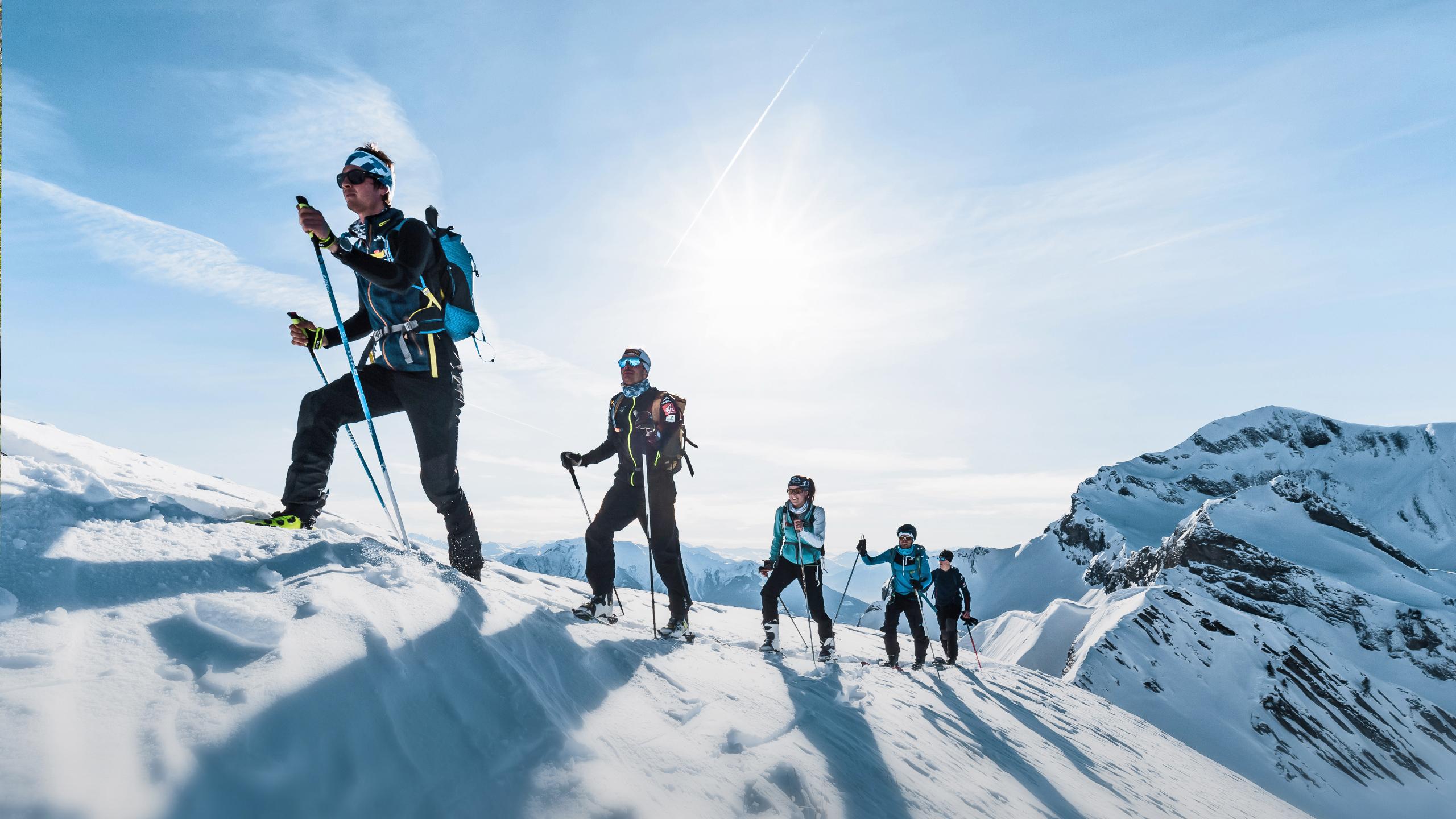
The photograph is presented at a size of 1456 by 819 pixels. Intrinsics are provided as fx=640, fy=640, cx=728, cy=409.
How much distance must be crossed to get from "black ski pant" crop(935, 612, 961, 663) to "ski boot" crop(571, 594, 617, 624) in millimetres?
8373

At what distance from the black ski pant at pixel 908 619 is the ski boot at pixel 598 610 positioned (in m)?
5.83

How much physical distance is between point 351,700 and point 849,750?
267 cm

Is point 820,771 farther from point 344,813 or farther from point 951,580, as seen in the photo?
point 951,580

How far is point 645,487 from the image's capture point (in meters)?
6.20

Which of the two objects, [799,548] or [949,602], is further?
[949,602]

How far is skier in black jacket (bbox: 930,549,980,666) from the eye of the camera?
12.3 meters

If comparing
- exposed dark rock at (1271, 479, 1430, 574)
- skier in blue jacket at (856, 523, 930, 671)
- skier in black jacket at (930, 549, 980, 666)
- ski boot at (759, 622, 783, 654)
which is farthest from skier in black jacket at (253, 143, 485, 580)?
exposed dark rock at (1271, 479, 1430, 574)

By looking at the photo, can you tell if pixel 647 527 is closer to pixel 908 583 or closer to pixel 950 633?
pixel 908 583

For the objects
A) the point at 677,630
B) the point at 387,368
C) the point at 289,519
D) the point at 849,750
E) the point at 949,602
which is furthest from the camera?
the point at 949,602

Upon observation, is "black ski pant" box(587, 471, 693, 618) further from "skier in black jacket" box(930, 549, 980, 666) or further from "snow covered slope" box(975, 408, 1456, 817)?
"snow covered slope" box(975, 408, 1456, 817)

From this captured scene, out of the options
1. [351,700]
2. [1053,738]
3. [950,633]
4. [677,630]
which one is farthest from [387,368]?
[950,633]

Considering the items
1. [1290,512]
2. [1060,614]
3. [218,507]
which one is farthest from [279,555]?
[1290,512]

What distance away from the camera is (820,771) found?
10.6 feet

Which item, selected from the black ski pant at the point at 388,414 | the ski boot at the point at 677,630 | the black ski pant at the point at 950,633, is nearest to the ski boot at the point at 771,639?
the ski boot at the point at 677,630
